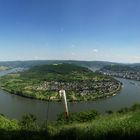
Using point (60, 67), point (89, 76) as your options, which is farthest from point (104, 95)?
point (60, 67)

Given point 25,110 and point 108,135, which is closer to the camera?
point 108,135

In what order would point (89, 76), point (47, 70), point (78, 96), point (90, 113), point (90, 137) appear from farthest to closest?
point (47, 70), point (89, 76), point (78, 96), point (90, 113), point (90, 137)

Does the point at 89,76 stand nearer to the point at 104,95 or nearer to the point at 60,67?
the point at 60,67

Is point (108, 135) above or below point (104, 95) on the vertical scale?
above

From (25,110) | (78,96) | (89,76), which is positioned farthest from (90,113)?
(89,76)

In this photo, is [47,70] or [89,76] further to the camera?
[47,70]

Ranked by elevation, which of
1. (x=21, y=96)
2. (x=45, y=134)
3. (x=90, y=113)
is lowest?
(x=21, y=96)

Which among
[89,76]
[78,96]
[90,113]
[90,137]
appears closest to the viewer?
[90,137]

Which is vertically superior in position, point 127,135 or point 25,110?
point 127,135

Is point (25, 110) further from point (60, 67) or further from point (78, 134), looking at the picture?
point (60, 67)
